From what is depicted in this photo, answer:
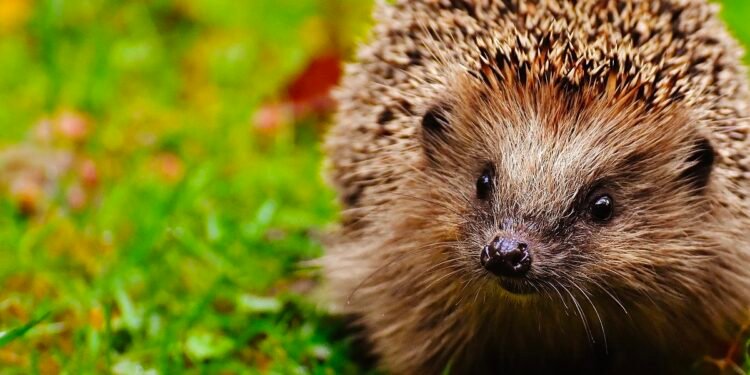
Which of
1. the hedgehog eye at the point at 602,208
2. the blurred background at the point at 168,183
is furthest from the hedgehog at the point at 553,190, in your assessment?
the blurred background at the point at 168,183

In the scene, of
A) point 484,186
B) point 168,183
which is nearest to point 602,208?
point 484,186

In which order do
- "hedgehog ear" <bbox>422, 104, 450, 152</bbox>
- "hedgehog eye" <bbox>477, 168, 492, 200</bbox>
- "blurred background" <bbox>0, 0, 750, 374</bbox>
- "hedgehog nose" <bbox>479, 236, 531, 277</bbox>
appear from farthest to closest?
"blurred background" <bbox>0, 0, 750, 374</bbox> < "hedgehog ear" <bbox>422, 104, 450, 152</bbox> < "hedgehog eye" <bbox>477, 168, 492, 200</bbox> < "hedgehog nose" <bbox>479, 236, 531, 277</bbox>

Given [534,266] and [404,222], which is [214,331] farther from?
[534,266]

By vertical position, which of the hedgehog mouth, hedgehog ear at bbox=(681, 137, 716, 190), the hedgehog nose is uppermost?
hedgehog ear at bbox=(681, 137, 716, 190)

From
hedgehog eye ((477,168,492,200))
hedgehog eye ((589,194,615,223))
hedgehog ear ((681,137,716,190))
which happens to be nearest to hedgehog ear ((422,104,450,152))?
hedgehog eye ((477,168,492,200))

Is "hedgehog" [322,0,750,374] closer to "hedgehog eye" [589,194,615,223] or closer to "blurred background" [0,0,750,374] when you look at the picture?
"hedgehog eye" [589,194,615,223]

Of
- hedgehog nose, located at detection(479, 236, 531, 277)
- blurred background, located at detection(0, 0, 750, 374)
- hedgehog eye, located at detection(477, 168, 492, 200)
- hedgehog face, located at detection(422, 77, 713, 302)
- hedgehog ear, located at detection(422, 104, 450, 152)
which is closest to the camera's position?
hedgehog nose, located at detection(479, 236, 531, 277)

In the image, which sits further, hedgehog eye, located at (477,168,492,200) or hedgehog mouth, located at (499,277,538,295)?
hedgehog eye, located at (477,168,492,200)

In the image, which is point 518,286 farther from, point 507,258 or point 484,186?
point 484,186
